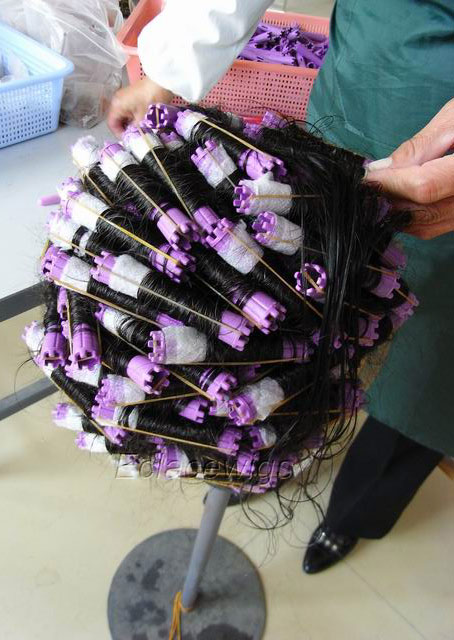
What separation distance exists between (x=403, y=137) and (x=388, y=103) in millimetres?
52

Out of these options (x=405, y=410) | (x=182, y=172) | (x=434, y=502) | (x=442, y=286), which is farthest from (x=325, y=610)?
(x=182, y=172)

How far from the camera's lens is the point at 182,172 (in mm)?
448

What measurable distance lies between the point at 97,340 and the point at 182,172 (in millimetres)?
164

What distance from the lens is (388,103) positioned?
736 millimetres

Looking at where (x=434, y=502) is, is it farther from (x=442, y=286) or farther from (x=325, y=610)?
(x=442, y=286)

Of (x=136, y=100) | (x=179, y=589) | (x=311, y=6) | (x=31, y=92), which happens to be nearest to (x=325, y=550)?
(x=179, y=589)

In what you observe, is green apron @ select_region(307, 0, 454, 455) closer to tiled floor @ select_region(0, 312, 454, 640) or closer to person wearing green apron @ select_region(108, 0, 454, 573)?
person wearing green apron @ select_region(108, 0, 454, 573)

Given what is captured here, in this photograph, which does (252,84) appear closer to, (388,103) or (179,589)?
(388,103)

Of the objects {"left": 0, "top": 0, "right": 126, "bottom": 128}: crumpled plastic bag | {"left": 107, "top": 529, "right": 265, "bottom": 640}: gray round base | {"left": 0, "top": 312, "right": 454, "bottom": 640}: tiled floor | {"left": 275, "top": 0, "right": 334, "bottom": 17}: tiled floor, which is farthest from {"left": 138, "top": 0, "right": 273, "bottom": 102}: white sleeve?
{"left": 275, "top": 0, "right": 334, "bottom": 17}: tiled floor

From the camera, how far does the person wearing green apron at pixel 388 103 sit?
0.60 m

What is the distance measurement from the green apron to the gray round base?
1.78ft

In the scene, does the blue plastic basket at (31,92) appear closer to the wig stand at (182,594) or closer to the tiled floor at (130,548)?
the tiled floor at (130,548)

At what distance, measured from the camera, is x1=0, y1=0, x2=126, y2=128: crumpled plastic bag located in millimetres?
1146

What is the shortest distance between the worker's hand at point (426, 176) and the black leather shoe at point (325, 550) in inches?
36.6
